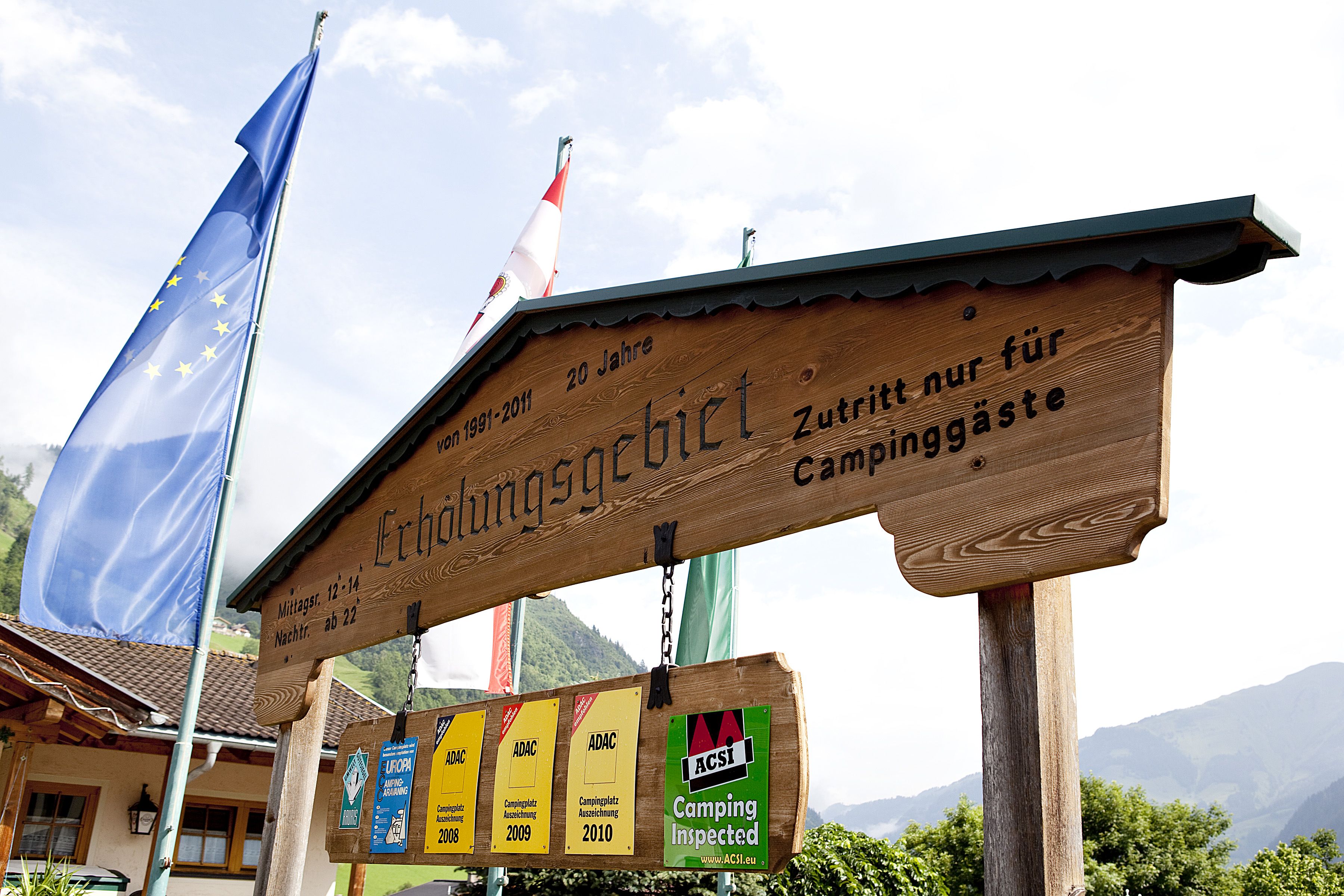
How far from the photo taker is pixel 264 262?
8148 millimetres

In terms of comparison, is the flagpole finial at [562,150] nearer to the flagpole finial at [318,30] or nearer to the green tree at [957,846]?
the flagpole finial at [318,30]

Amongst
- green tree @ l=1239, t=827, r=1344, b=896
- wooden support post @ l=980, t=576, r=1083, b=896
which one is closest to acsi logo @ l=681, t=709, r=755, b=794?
wooden support post @ l=980, t=576, r=1083, b=896

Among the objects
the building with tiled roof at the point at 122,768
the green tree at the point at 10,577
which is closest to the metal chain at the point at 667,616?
the building with tiled roof at the point at 122,768

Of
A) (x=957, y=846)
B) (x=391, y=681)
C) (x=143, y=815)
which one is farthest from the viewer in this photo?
(x=391, y=681)

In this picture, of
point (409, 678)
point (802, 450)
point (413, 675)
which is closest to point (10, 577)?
point (413, 675)

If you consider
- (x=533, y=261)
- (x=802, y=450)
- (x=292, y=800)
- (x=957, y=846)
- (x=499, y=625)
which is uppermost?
(x=533, y=261)

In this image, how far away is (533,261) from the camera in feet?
34.7

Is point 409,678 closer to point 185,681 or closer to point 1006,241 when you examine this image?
point 1006,241

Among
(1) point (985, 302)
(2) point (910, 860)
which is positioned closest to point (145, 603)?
(1) point (985, 302)

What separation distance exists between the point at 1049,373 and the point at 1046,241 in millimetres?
305

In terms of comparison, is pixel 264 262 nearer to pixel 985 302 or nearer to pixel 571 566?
pixel 571 566

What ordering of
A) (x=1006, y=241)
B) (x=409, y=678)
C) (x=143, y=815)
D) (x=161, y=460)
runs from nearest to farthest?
(x=1006, y=241) < (x=409, y=678) < (x=161, y=460) < (x=143, y=815)

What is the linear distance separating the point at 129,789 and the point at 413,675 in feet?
33.9

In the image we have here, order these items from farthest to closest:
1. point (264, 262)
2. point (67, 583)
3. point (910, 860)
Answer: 1. point (910, 860)
2. point (264, 262)
3. point (67, 583)
